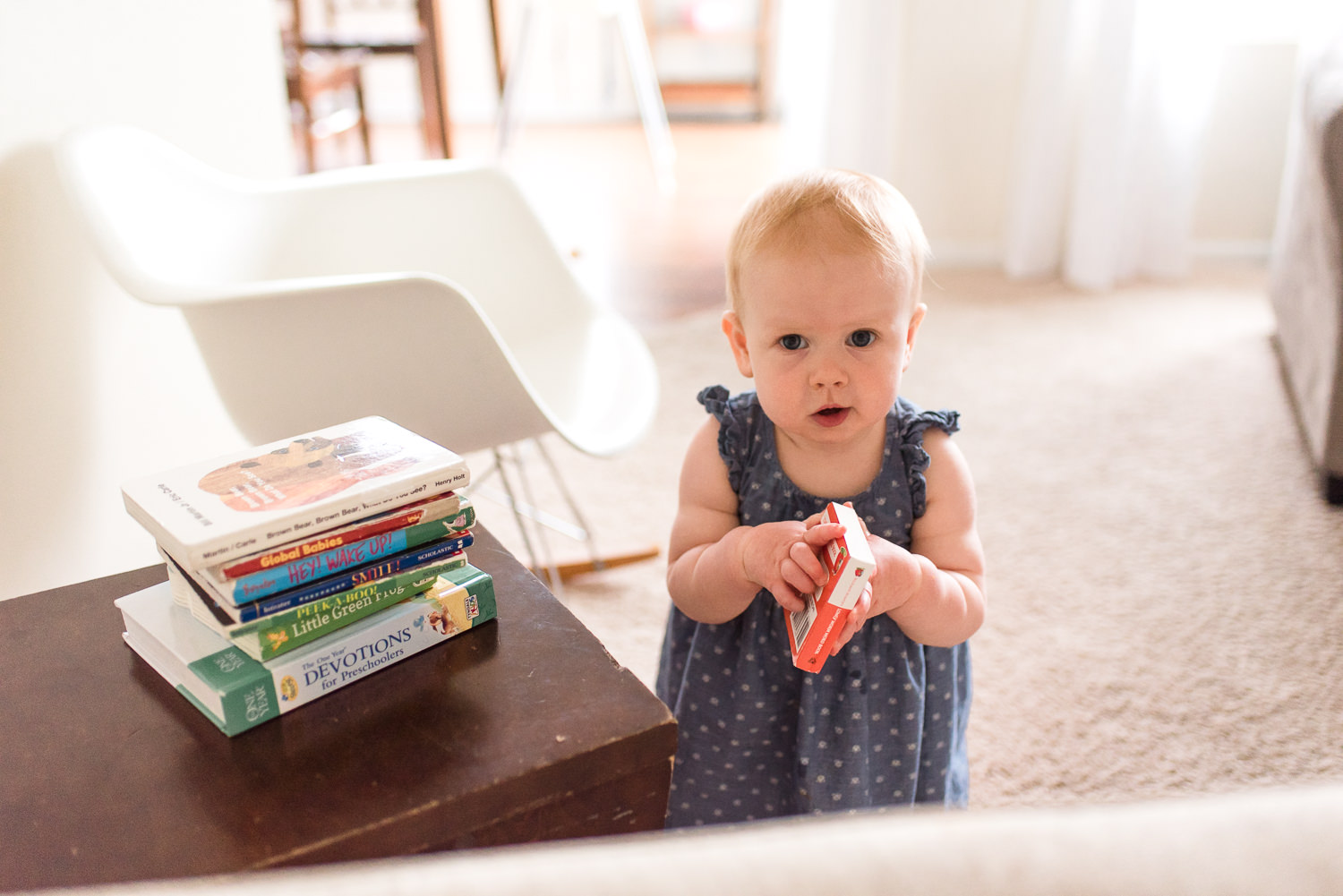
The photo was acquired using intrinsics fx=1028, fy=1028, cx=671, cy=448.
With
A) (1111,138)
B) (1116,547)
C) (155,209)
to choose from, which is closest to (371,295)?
(155,209)

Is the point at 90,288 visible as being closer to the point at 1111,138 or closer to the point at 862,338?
the point at 862,338

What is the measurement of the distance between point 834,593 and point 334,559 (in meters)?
0.37

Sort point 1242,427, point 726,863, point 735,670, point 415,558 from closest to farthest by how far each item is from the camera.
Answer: point 726,863, point 415,558, point 735,670, point 1242,427

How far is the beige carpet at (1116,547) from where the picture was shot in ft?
4.56

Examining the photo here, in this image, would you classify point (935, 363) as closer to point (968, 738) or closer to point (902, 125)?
point (902, 125)

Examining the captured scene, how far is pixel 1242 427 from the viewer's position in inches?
91.8

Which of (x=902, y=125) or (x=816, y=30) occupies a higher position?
(x=816, y=30)

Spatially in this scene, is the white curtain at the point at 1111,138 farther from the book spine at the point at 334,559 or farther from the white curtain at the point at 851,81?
the book spine at the point at 334,559

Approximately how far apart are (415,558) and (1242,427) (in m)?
2.15

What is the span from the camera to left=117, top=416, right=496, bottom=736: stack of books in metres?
0.72

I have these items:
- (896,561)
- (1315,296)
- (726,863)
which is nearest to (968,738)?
(896,561)

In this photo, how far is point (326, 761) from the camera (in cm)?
70

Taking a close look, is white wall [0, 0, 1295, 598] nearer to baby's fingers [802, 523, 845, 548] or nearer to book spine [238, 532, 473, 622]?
book spine [238, 532, 473, 622]

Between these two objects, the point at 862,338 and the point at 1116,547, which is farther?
the point at 1116,547
